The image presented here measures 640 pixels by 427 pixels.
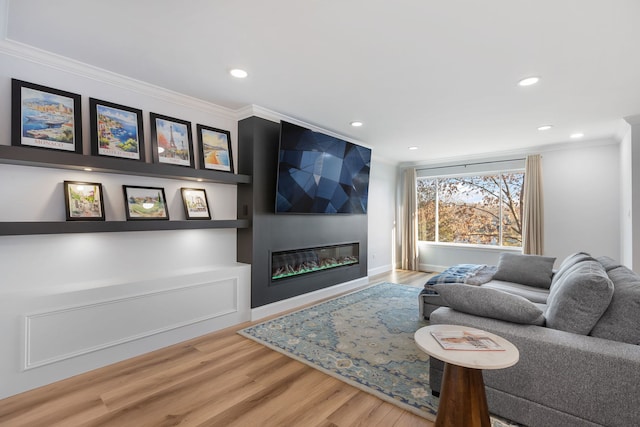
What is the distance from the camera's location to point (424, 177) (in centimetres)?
677

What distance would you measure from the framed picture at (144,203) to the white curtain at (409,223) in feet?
17.0

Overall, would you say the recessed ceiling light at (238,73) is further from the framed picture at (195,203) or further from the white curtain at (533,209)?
the white curtain at (533,209)

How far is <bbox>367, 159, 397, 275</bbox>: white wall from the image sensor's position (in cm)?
616

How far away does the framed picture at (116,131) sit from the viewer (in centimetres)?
259

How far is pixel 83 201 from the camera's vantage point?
8.30 ft

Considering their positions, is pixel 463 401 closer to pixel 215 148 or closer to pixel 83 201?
pixel 83 201

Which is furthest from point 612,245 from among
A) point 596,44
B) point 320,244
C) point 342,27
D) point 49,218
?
point 49,218

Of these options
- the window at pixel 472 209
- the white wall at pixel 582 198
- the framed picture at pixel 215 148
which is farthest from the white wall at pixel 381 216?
the framed picture at pixel 215 148

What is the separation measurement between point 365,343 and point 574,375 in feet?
5.44

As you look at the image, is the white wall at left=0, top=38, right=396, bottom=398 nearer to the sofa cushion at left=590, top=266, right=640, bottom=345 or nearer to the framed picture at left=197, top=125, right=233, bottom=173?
the framed picture at left=197, top=125, right=233, bottom=173

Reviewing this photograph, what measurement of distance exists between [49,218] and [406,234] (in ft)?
20.0

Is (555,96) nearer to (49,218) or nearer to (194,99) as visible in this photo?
(194,99)

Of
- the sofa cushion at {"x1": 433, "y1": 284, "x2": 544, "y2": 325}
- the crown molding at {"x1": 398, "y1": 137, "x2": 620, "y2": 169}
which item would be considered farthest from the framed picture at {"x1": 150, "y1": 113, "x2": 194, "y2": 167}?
the crown molding at {"x1": 398, "y1": 137, "x2": 620, "y2": 169}

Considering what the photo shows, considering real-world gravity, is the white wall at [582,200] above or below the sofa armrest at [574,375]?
above
